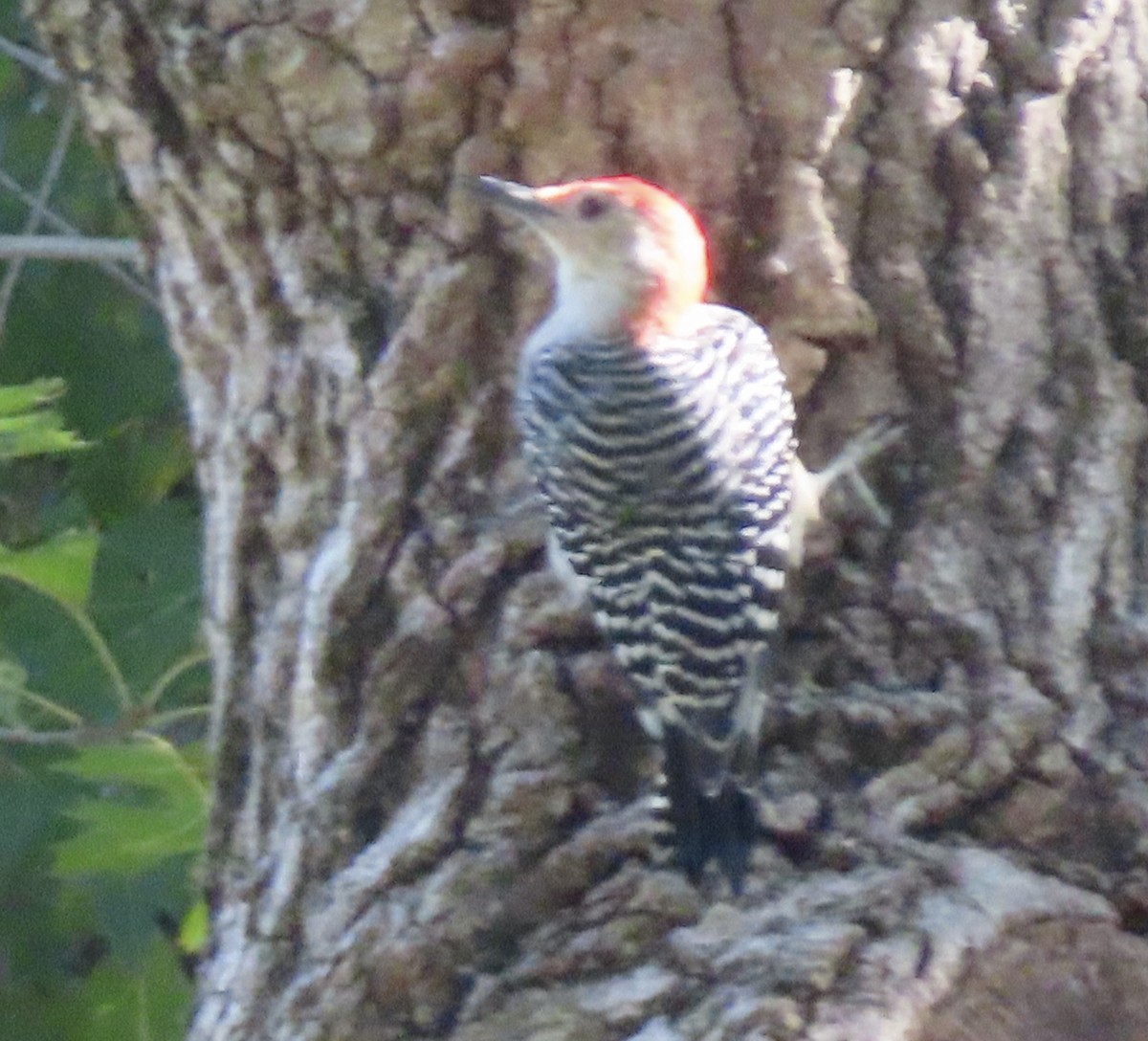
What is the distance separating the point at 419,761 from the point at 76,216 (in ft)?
5.75

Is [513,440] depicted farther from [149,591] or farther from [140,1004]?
[140,1004]

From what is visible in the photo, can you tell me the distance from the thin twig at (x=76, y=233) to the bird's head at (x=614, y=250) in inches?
34.5

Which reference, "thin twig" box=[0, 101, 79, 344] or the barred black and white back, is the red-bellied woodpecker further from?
"thin twig" box=[0, 101, 79, 344]

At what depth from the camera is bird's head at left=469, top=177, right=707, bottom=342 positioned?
8.60 ft

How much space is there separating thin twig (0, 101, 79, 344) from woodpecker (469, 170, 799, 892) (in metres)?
1.20

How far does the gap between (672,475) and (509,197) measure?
49cm

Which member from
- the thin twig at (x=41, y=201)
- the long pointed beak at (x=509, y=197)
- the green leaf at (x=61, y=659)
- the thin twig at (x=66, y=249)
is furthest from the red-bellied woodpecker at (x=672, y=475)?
the thin twig at (x=41, y=201)

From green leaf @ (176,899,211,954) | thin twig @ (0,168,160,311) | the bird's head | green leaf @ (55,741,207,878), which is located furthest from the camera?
thin twig @ (0,168,160,311)

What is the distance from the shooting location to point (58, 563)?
9.53 ft

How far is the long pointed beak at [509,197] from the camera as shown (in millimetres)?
2564

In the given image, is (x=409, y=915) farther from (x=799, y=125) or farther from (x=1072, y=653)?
(x=799, y=125)

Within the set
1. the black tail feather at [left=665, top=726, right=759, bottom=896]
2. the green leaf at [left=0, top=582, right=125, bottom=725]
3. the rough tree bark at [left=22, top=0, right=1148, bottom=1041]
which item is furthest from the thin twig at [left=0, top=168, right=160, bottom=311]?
the black tail feather at [left=665, top=726, right=759, bottom=896]

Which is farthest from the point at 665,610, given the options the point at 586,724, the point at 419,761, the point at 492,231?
the point at 492,231

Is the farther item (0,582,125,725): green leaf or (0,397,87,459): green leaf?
(0,582,125,725): green leaf
